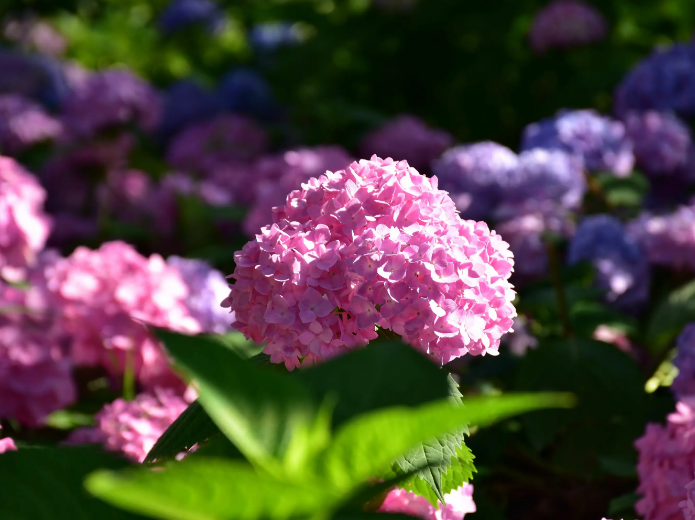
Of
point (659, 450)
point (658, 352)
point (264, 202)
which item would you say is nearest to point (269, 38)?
point (264, 202)

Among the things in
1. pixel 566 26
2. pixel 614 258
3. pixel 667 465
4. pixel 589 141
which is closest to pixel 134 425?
pixel 667 465

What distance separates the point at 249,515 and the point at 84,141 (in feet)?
7.80

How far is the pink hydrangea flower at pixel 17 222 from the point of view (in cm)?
173

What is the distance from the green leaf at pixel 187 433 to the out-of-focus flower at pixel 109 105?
1.78m

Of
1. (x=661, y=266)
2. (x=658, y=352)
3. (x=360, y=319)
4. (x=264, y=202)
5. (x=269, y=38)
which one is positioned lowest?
(x=360, y=319)

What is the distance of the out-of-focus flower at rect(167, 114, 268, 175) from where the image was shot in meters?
2.93

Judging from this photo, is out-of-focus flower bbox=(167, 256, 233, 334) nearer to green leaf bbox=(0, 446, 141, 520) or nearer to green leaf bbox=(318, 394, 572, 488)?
green leaf bbox=(0, 446, 141, 520)

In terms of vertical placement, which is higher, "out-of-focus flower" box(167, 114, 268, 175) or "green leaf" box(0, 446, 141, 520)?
"out-of-focus flower" box(167, 114, 268, 175)

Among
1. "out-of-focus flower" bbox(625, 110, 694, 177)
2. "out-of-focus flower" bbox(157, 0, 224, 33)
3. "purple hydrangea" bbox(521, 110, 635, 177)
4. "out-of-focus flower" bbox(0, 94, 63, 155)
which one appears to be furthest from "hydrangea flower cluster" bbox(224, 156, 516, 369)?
"out-of-focus flower" bbox(157, 0, 224, 33)

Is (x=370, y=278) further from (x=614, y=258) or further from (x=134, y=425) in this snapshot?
(x=614, y=258)

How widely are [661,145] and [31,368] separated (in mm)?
1595

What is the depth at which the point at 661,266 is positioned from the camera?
193cm

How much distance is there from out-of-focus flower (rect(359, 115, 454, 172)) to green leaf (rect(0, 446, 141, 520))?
2088 mm

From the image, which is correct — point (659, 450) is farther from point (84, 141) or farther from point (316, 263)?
point (84, 141)
